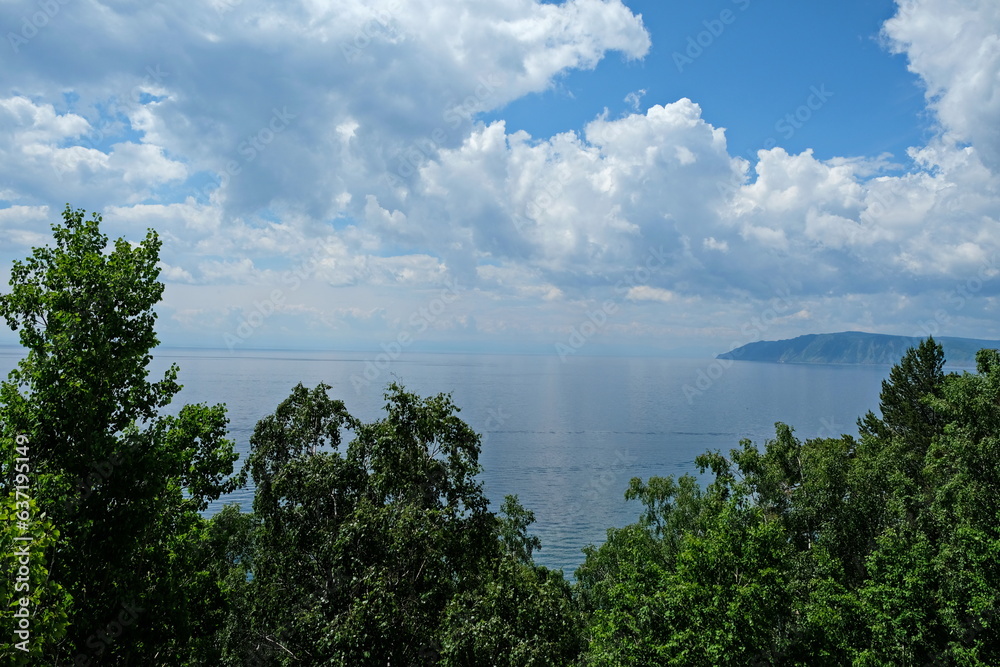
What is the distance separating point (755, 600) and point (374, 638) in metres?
11.4

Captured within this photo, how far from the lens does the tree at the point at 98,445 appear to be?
1162cm

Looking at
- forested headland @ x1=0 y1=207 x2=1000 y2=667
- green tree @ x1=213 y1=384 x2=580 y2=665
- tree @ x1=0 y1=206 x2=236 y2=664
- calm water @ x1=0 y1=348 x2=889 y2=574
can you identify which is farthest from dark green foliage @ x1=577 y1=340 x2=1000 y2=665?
calm water @ x1=0 y1=348 x2=889 y2=574

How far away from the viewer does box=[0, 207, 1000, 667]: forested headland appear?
11.8m

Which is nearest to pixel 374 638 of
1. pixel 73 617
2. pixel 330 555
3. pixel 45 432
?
pixel 330 555

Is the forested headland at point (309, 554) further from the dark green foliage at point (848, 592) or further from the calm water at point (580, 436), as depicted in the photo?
the calm water at point (580, 436)

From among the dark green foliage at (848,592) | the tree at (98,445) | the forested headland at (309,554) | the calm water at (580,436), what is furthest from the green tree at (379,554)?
the calm water at (580,436)

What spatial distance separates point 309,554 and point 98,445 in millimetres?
5412

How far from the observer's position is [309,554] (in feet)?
47.0

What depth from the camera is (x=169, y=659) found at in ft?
45.5

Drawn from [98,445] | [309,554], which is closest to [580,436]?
[309,554]

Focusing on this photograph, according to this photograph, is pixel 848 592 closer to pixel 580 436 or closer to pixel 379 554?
pixel 379 554

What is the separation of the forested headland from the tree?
4 cm

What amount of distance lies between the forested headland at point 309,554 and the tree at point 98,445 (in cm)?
4

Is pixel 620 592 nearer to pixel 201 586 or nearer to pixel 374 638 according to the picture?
pixel 374 638
